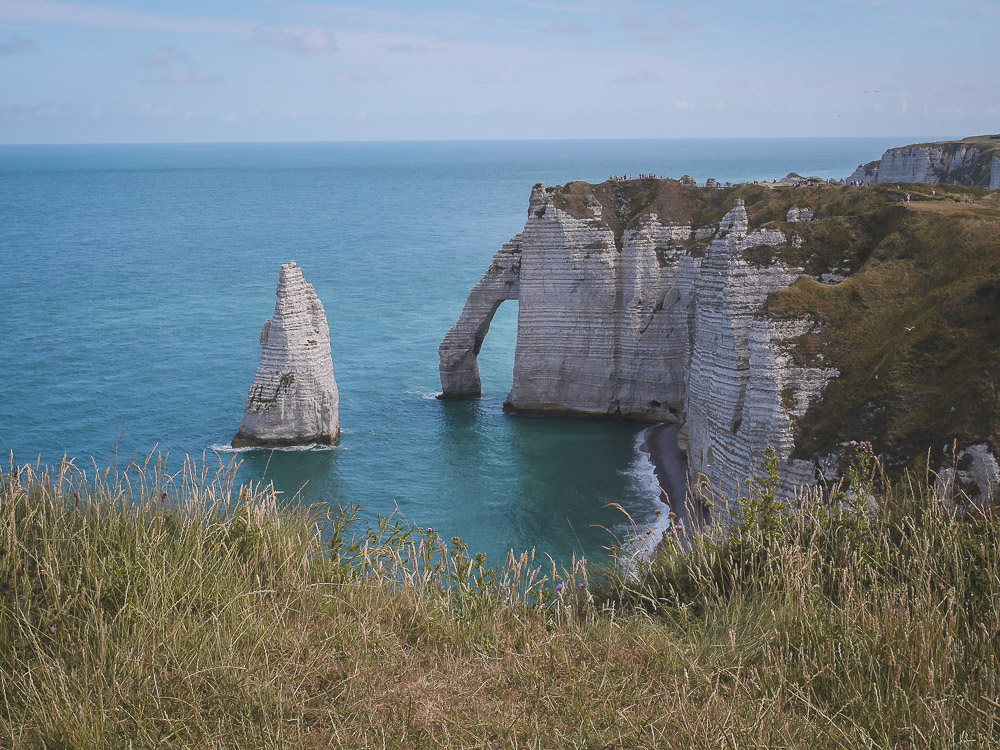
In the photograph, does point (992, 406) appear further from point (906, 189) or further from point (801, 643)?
point (906, 189)

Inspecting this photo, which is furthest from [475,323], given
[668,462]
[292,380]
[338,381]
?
[668,462]

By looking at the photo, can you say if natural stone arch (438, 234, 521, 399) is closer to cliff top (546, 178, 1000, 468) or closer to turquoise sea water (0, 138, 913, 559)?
turquoise sea water (0, 138, 913, 559)

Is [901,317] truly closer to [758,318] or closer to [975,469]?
[758,318]

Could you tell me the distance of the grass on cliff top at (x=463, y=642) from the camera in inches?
254

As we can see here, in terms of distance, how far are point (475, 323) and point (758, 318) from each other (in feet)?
75.5

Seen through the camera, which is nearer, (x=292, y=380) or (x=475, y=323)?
(x=292, y=380)

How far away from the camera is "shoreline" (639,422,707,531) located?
3219cm

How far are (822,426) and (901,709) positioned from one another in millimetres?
18327

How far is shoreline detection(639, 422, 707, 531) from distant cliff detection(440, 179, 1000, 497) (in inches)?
40.8

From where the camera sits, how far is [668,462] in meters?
36.8

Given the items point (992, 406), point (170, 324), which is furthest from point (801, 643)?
point (170, 324)

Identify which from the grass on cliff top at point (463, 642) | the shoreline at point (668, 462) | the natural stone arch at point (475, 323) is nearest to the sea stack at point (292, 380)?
the natural stone arch at point (475, 323)

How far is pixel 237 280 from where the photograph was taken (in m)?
79.4

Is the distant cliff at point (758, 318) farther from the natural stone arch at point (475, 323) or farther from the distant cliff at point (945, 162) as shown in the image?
the distant cliff at point (945, 162)
